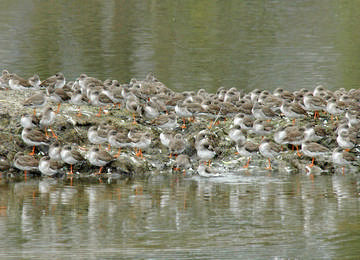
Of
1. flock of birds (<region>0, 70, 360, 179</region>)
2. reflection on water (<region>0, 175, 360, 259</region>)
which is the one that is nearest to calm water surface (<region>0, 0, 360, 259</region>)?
reflection on water (<region>0, 175, 360, 259</region>)

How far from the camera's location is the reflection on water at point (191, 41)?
4169cm

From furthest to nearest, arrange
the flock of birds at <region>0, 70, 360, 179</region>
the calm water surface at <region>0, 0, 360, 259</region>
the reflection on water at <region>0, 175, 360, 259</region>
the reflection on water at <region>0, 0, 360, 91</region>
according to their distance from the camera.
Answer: the reflection on water at <region>0, 0, 360, 91</region> → the flock of birds at <region>0, 70, 360, 179</region> → the calm water surface at <region>0, 0, 360, 259</region> → the reflection on water at <region>0, 175, 360, 259</region>

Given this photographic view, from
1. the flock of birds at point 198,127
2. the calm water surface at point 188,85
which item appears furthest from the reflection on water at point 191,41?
the flock of birds at point 198,127

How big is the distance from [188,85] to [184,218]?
65.9 ft

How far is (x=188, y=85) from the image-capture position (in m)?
38.2

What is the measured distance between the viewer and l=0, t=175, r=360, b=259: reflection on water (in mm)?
16047

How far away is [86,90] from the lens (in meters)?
28.2

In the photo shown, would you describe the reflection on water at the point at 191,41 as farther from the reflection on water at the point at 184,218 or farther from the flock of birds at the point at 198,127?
the reflection on water at the point at 184,218

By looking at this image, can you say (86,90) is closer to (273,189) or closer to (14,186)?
(14,186)

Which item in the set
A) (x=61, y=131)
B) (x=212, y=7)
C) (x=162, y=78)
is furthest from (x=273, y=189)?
(x=212, y=7)

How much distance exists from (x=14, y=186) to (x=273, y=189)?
6.34 meters

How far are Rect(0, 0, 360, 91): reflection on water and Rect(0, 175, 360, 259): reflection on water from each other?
16165 millimetres

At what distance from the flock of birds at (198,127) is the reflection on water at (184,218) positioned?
43.0 inches

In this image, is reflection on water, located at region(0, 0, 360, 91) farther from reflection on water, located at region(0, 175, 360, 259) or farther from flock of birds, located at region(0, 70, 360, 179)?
reflection on water, located at region(0, 175, 360, 259)
